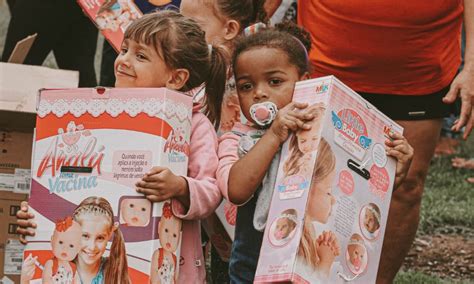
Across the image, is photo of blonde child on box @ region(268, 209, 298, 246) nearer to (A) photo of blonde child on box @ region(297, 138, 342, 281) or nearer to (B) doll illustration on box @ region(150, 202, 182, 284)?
(A) photo of blonde child on box @ region(297, 138, 342, 281)

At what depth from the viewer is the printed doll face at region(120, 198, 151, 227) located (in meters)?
3.16

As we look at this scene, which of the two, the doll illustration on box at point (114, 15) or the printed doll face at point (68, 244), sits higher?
the doll illustration on box at point (114, 15)

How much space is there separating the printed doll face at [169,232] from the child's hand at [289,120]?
380 mm

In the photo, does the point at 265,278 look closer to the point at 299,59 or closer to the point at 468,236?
the point at 299,59

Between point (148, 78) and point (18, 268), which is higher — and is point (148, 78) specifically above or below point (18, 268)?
above

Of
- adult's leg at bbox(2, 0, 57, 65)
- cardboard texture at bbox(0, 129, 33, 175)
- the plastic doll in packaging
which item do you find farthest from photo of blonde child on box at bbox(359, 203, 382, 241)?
adult's leg at bbox(2, 0, 57, 65)

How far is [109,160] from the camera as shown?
3.19 m

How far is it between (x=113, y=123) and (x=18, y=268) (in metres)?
1.27

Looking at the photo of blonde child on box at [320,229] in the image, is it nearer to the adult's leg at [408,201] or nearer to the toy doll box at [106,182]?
the toy doll box at [106,182]

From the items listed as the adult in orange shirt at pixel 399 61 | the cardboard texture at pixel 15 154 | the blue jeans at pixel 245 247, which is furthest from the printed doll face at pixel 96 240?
the adult in orange shirt at pixel 399 61

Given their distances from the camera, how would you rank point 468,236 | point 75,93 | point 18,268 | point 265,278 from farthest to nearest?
1. point 468,236
2. point 18,268
3. point 75,93
4. point 265,278

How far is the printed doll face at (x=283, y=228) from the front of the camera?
3023 mm

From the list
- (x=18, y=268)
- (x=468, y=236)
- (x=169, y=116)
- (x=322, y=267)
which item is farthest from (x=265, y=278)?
(x=468, y=236)

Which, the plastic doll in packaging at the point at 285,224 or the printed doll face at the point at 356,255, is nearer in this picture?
the plastic doll in packaging at the point at 285,224
